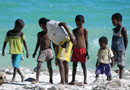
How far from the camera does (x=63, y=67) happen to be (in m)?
6.91

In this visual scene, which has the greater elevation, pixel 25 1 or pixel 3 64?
pixel 25 1

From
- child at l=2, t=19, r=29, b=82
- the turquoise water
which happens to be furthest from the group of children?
the turquoise water

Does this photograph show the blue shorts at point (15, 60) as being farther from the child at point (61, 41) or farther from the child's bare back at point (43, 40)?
the child at point (61, 41)

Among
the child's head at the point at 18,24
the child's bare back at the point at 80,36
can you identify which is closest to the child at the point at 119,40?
the child's bare back at the point at 80,36

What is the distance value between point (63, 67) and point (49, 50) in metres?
0.71

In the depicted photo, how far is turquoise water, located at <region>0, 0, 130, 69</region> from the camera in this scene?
69.9ft

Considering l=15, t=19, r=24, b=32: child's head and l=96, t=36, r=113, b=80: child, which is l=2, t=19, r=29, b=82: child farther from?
l=96, t=36, r=113, b=80: child

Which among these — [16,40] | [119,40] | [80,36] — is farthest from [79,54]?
[16,40]

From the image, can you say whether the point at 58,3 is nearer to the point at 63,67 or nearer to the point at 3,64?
the point at 3,64

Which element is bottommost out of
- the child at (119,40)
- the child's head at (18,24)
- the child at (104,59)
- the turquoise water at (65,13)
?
the child at (104,59)

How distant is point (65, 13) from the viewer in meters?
26.7

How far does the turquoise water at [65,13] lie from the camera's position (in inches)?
838

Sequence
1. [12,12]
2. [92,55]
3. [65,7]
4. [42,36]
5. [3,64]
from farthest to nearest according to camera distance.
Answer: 1. [65,7]
2. [12,12]
3. [92,55]
4. [3,64]
5. [42,36]

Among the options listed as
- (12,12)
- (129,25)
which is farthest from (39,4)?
(129,25)
